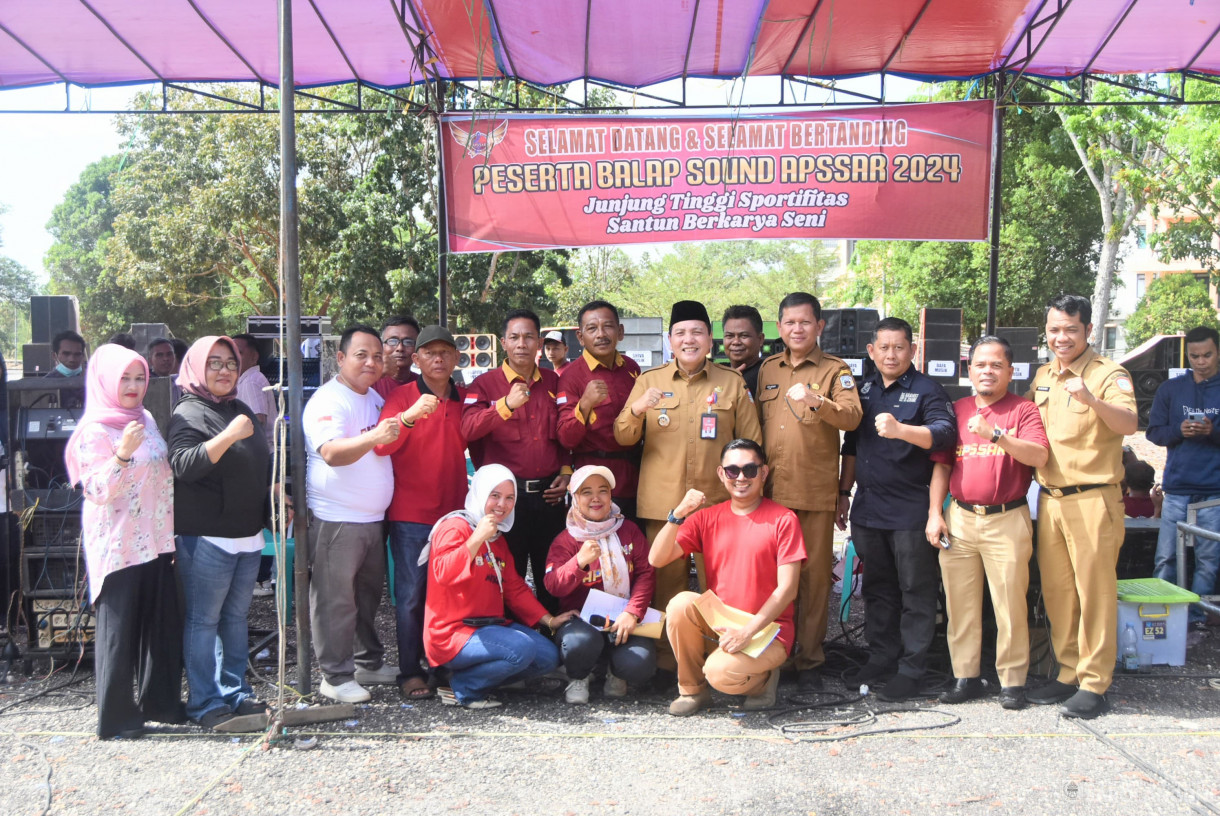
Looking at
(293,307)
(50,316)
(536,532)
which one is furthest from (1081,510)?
(50,316)

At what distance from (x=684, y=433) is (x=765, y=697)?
4.31 feet

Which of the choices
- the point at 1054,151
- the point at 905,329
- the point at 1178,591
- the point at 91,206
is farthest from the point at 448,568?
the point at 91,206

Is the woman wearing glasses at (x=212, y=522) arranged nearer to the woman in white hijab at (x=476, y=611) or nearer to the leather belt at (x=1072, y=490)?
the woman in white hijab at (x=476, y=611)

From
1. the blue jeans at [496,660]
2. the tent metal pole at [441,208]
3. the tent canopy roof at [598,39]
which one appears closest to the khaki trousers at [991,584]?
the blue jeans at [496,660]

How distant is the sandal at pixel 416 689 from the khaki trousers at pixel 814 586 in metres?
1.85

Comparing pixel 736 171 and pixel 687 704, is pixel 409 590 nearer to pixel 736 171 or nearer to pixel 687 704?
pixel 687 704

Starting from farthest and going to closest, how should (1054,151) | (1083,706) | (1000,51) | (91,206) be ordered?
(91,206) < (1054,151) < (1000,51) < (1083,706)

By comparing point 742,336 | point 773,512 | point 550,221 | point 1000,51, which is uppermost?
point 1000,51

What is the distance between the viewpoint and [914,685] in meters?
4.26

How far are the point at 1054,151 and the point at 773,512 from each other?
20545mm

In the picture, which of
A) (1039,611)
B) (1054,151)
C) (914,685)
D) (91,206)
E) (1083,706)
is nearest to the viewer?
(1083,706)

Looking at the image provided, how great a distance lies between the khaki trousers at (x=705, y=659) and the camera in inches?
156

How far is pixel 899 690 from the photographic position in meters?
4.23

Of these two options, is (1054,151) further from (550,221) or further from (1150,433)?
(550,221)
